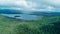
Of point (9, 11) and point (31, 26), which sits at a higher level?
point (9, 11)

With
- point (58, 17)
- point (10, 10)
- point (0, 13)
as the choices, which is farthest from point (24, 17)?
point (58, 17)

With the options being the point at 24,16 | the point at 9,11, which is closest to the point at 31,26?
the point at 24,16

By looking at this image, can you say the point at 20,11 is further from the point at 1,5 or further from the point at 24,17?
the point at 1,5

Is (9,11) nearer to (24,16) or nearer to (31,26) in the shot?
(24,16)

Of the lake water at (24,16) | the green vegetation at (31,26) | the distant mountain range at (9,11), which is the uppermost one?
the distant mountain range at (9,11)

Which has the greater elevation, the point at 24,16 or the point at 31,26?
the point at 24,16

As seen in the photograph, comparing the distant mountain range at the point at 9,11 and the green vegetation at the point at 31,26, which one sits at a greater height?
the distant mountain range at the point at 9,11

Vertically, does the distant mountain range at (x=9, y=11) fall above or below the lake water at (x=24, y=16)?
above

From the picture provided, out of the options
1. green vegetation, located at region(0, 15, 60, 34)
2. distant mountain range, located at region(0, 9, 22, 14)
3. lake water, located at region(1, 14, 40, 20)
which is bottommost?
green vegetation, located at region(0, 15, 60, 34)
